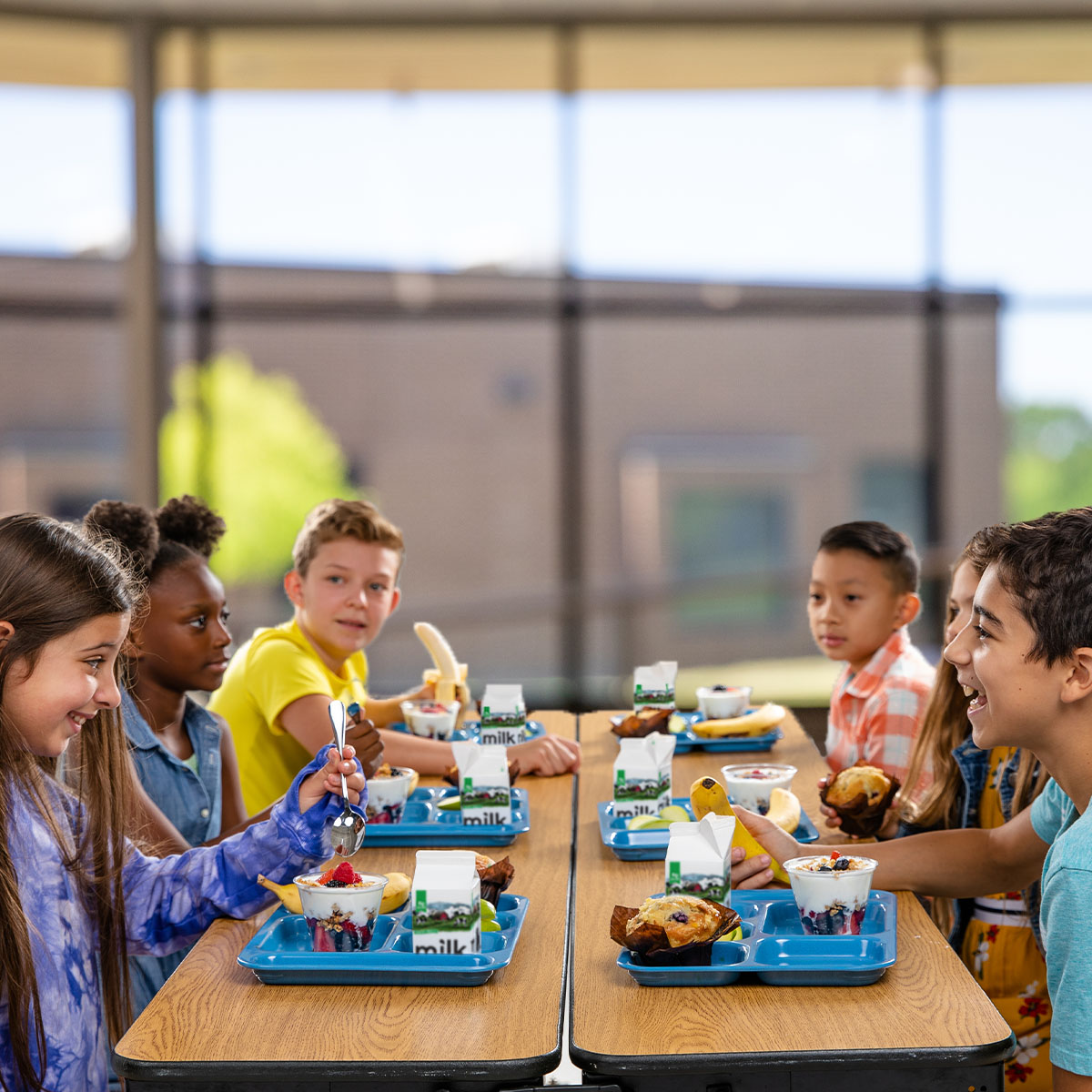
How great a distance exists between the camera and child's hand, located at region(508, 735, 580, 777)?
8.22 feet

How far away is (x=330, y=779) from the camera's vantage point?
5.45 ft

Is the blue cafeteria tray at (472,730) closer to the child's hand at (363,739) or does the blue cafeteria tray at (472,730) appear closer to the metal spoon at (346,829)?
the child's hand at (363,739)

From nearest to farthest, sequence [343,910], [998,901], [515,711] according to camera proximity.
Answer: [343,910] < [998,901] < [515,711]

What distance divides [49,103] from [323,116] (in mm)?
1183

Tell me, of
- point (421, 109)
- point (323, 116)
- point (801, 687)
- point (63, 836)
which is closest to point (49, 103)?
point (323, 116)

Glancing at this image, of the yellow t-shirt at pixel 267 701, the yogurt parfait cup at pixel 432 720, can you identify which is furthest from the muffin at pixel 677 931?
the yogurt parfait cup at pixel 432 720

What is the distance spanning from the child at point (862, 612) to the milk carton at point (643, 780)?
2.34ft

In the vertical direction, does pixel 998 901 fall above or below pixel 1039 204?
below

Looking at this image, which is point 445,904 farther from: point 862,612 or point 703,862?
point 862,612

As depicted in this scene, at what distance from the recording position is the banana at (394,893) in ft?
5.35

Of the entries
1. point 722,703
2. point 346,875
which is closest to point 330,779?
point 346,875

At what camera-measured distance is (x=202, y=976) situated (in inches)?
58.5

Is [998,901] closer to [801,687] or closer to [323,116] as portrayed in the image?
[801,687]

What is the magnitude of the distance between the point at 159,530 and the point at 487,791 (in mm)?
855
